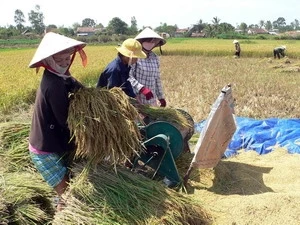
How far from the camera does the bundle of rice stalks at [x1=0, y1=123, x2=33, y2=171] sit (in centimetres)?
357

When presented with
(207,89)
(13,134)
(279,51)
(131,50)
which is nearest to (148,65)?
(131,50)

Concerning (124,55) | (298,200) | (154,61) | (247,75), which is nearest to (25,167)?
(124,55)

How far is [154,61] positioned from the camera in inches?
185

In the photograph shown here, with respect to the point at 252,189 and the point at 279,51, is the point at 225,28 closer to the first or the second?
the point at 279,51

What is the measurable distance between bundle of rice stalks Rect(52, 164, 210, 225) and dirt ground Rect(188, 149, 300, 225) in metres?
0.40

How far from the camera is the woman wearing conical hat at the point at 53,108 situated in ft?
8.55

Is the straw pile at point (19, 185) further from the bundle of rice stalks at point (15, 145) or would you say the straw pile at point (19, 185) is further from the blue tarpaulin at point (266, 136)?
the blue tarpaulin at point (266, 136)

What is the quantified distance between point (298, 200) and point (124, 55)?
2.02m

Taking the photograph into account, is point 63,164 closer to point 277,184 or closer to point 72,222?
point 72,222

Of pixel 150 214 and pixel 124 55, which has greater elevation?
pixel 124 55

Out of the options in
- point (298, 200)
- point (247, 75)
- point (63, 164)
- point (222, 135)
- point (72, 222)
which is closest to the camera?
point (72, 222)

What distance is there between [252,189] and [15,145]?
7.57ft

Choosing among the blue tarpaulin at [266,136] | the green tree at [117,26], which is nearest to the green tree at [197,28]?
the green tree at [117,26]

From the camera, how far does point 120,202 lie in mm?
2705
